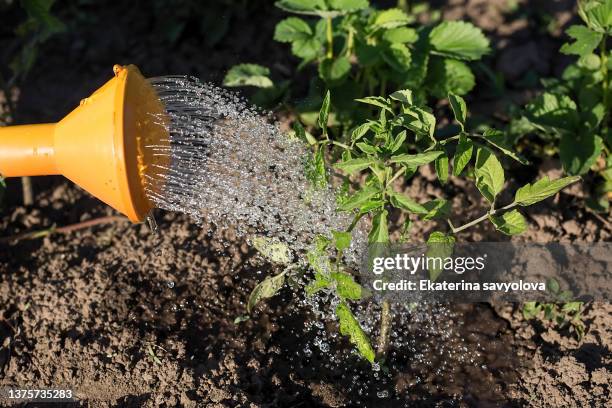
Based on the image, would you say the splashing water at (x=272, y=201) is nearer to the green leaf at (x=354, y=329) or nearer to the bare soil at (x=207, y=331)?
the bare soil at (x=207, y=331)


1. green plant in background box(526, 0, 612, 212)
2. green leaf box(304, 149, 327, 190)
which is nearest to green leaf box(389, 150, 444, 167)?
green leaf box(304, 149, 327, 190)

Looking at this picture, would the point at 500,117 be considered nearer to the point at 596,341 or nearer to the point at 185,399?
the point at 596,341

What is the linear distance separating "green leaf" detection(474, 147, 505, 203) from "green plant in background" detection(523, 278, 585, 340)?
58cm

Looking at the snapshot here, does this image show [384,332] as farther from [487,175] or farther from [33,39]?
[33,39]

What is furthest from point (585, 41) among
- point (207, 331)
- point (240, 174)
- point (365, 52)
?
point (207, 331)

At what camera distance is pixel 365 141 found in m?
1.97

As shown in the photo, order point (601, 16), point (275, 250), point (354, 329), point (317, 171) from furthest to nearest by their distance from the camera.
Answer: point (601, 16) → point (275, 250) → point (317, 171) → point (354, 329)

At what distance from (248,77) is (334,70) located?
307mm

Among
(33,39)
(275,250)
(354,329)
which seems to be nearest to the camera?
(354,329)

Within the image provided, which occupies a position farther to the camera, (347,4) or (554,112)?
(554,112)

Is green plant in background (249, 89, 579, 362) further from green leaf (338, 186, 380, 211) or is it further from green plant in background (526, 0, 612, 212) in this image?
green plant in background (526, 0, 612, 212)

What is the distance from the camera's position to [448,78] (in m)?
2.74

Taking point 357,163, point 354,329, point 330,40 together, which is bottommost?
point 354,329

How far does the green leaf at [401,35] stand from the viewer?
2605 mm
